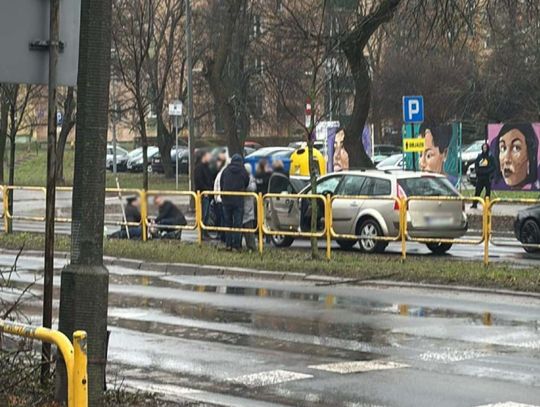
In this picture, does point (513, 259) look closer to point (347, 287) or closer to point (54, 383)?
point (347, 287)

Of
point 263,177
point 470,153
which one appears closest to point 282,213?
point 263,177

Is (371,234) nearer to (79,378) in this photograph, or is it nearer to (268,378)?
(268,378)

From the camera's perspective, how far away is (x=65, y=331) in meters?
7.03

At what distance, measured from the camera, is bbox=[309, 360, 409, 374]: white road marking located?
9.55 metres

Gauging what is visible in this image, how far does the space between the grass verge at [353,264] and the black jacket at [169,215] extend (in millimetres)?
732

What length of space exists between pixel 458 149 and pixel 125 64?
11.7m

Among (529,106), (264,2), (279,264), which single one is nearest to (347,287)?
(279,264)

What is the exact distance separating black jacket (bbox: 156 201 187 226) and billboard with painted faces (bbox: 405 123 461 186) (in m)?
16.9

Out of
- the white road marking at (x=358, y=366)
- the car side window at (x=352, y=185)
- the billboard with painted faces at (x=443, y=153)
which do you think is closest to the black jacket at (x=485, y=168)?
the billboard with painted faces at (x=443, y=153)

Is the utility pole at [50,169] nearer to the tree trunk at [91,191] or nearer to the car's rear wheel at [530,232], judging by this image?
the tree trunk at [91,191]

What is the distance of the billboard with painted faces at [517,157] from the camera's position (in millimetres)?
33562

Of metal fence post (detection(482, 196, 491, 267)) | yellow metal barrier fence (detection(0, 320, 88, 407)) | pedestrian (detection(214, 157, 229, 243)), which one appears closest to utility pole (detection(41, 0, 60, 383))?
yellow metal barrier fence (detection(0, 320, 88, 407))

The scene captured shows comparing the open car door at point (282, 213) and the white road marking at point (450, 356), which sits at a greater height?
the open car door at point (282, 213)

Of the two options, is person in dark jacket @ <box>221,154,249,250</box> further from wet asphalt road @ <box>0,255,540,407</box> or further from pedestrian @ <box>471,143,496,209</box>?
pedestrian @ <box>471,143,496,209</box>
